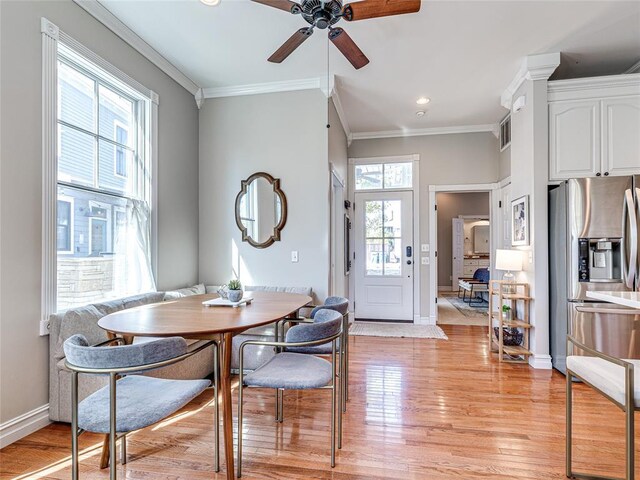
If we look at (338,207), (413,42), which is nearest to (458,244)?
(338,207)

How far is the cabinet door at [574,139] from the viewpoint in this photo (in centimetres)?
330

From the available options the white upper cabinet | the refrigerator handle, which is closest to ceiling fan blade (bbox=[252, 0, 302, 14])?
the white upper cabinet

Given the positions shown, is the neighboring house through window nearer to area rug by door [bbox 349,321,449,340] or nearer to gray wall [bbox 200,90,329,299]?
gray wall [bbox 200,90,329,299]

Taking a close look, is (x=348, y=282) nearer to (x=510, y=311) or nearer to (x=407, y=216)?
(x=407, y=216)

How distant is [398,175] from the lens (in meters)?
5.48

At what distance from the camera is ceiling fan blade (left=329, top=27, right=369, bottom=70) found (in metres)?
2.24

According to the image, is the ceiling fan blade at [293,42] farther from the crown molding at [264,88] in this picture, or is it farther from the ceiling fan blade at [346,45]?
the crown molding at [264,88]

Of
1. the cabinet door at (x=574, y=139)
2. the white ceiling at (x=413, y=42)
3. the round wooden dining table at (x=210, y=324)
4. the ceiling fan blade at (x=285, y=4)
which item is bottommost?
the round wooden dining table at (x=210, y=324)

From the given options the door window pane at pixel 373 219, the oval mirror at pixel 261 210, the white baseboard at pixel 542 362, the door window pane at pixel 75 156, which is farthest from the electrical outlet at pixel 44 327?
the door window pane at pixel 373 219

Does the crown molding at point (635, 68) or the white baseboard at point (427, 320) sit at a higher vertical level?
the crown molding at point (635, 68)

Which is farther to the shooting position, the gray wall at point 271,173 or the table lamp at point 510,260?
the gray wall at point 271,173

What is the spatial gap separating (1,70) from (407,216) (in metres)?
4.76

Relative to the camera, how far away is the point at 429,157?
5387mm

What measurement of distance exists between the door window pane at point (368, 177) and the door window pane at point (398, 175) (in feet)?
0.37
